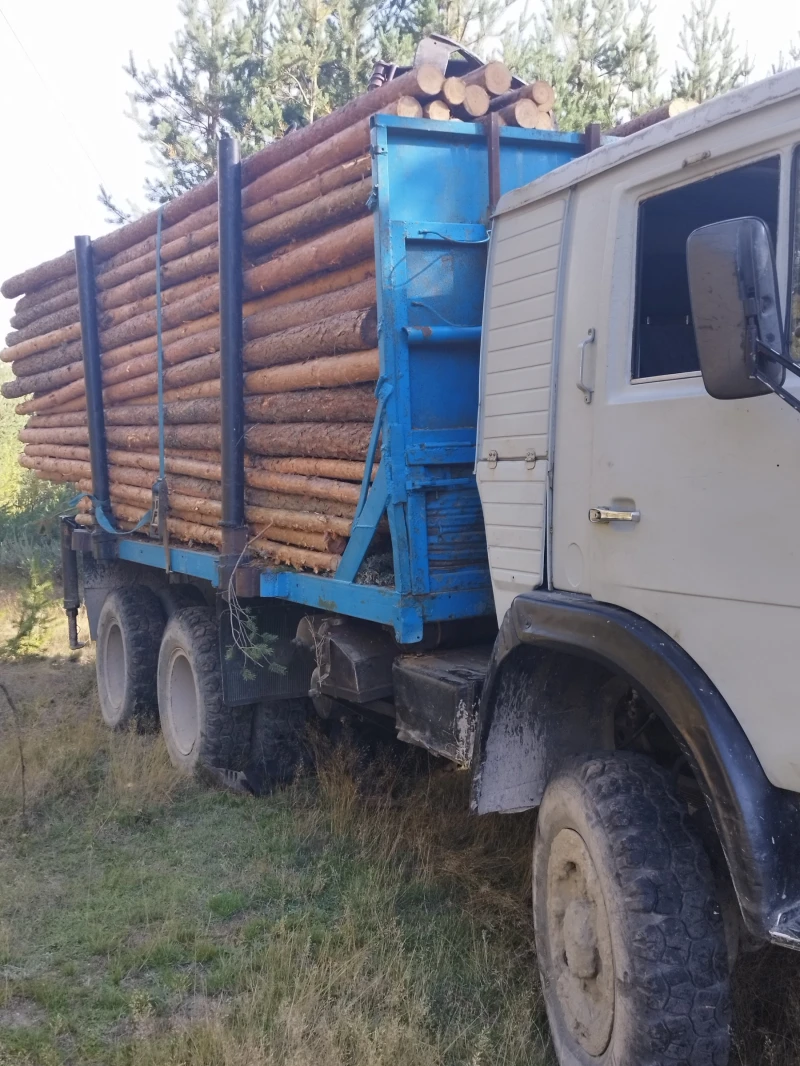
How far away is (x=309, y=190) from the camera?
185 inches

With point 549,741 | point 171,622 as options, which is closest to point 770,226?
point 549,741

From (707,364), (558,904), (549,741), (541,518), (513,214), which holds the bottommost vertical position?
(558,904)

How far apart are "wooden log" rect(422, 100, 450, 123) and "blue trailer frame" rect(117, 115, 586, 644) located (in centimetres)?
8

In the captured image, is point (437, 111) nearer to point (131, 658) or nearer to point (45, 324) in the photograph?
point (131, 658)

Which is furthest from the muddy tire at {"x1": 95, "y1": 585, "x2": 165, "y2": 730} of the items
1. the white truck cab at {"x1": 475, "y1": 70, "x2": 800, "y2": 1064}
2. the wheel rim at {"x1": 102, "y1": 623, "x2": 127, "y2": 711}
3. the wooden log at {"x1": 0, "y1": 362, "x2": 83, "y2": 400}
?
the white truck cab at {"x1": 475, "y1": 70, "x2": 800, "y2": 1064}

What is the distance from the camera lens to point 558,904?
3.32 meters

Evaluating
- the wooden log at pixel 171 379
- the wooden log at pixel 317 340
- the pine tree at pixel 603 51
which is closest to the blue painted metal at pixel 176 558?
the wooden log at pixel 171 379

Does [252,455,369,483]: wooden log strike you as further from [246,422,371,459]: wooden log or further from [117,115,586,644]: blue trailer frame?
[117,115,586,644]: blue trailer frame

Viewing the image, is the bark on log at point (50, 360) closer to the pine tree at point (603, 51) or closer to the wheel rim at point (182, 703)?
the wheel rim at point (182, 703)

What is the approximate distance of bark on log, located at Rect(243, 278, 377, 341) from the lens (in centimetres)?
434

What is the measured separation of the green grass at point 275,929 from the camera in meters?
3.40

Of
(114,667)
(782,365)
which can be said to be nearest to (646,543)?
(782,365)

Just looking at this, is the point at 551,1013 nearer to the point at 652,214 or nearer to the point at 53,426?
the point at 652,214

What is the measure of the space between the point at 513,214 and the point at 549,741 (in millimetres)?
1792
